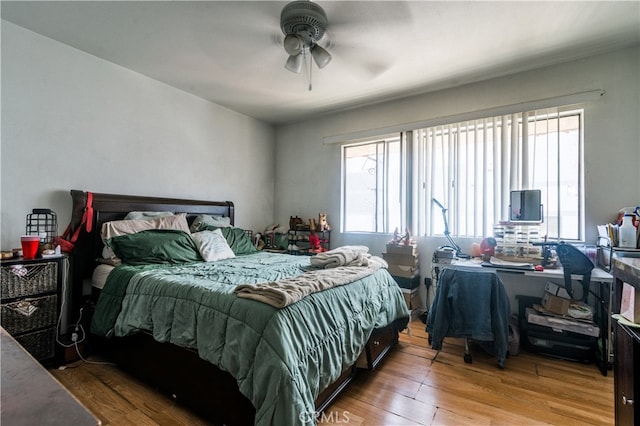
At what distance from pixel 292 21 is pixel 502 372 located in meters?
3.00

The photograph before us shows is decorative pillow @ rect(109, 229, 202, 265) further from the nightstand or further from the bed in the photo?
the nightstand

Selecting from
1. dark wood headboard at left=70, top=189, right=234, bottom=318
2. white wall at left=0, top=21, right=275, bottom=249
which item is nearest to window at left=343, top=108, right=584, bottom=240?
white wall at left=0, top=21, right=275, bottom=249

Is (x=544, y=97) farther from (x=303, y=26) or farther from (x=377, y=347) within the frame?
(x=377, y=347)

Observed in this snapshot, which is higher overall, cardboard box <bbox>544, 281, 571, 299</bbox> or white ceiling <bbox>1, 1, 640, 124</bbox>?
white ceiling <bbox>1, 1, 640, 124</bbox>

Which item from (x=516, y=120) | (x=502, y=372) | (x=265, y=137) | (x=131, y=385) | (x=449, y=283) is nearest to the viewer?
(x=131, y=385)

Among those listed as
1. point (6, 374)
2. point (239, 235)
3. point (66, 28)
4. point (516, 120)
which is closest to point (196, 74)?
point (66, 28)

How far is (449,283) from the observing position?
237cm

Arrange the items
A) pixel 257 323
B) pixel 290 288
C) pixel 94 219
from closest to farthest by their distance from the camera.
Answer: pixel 257 323, pixel 290 288, pixel 94 219

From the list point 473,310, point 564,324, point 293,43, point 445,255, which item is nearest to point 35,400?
point 293,43

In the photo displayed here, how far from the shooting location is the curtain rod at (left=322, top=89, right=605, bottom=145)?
104 inches

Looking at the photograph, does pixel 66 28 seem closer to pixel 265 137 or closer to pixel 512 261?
pixel 265 137

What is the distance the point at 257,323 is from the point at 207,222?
221 centimetres

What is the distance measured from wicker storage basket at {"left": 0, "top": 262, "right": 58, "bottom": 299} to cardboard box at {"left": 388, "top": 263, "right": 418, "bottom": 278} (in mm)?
3099

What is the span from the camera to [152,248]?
2439 millimetres
